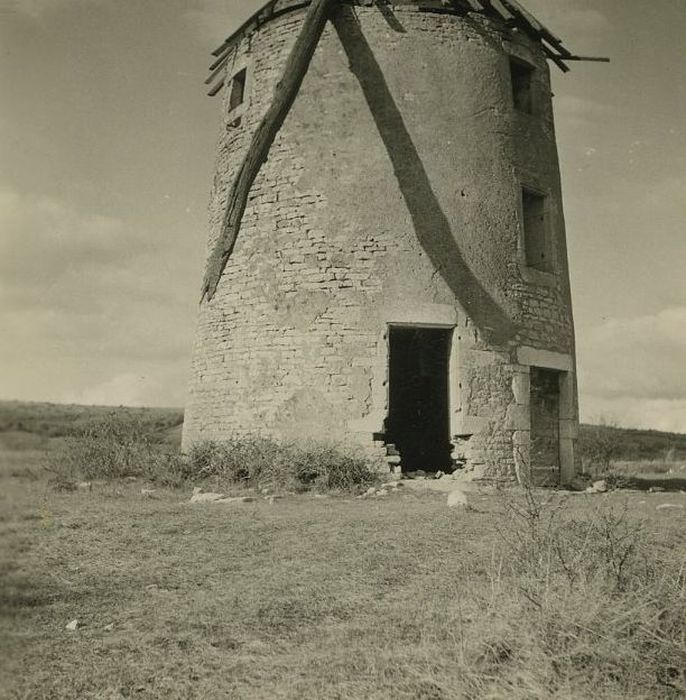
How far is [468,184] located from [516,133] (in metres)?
1.47

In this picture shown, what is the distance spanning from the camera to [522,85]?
11242 millimetres

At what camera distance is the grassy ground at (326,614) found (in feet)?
8.14

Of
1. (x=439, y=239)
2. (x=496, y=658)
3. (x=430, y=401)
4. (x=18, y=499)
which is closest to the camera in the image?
(x=18, y=499)

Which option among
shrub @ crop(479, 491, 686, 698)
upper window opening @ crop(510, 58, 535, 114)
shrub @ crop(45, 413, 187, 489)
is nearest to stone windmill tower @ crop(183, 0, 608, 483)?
upper window opening @ crop(510, 58, 535, 114)

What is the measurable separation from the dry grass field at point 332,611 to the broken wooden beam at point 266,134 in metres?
5.51

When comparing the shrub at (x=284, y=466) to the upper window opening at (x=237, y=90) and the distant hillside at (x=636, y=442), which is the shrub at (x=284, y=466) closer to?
the upper window opening at (x=237, y=90)

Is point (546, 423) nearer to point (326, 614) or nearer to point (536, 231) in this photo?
point (536, 231)

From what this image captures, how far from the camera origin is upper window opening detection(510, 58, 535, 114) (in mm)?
11062

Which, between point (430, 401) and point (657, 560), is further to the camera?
point (430, 401)

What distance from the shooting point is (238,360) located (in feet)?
31.1

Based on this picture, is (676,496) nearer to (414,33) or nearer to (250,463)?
(250,463)

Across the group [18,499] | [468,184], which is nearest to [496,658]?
[18,499]

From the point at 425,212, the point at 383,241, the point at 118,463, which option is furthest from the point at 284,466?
the point at 425,212

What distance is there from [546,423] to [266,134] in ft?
20.1
